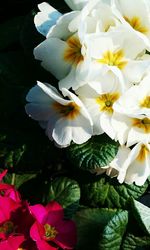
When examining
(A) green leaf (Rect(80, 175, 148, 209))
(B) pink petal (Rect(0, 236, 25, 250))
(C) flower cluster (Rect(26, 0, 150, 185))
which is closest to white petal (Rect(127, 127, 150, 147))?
(C) flower cluster (Rect(26, 0, 150, 185))

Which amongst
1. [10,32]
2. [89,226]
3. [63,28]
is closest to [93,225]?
[89,226]

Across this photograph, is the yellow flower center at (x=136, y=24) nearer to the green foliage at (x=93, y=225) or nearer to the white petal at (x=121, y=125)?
the white petal at (x=121, y=125)

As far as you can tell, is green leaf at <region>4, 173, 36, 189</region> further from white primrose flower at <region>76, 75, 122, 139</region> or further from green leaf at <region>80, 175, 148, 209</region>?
white primrose flower at <region>76, 75, 122, 139</region>

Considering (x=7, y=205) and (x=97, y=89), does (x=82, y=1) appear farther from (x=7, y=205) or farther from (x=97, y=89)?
(x=7, y=205)

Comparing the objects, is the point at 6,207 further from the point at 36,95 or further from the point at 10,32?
the point at 10,32

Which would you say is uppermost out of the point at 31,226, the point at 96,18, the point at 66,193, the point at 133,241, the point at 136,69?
the point at 96,18

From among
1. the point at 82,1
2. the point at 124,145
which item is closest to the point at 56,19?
the point at 82,1
